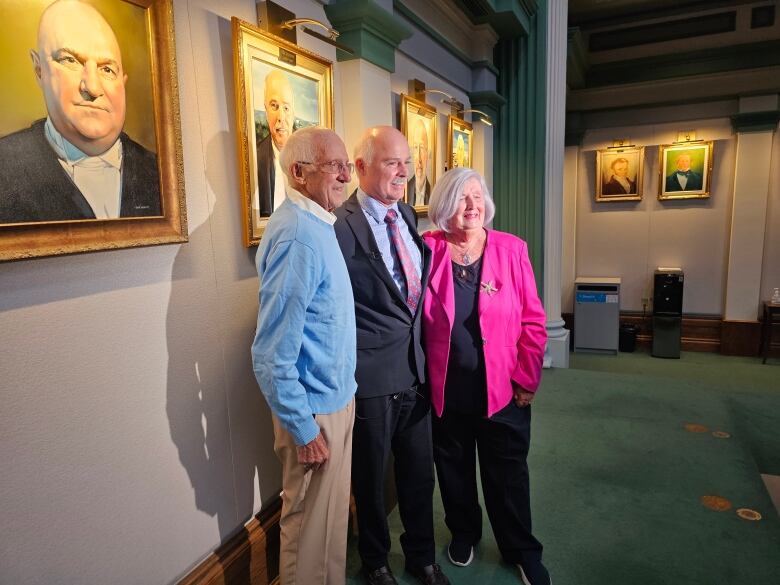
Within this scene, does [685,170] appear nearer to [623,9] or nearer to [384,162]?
[623,9]

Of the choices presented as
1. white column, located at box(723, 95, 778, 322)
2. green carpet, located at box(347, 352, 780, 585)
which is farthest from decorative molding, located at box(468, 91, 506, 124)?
white column, located at box(723, 95, 778, 322)

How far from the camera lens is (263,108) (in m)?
1.98

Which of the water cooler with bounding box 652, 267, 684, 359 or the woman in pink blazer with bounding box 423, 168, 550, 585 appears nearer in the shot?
the woman in pink blazer with bounding box 423, 168, 550, 585

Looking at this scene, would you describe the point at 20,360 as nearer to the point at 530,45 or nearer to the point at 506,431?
the point at 506,431

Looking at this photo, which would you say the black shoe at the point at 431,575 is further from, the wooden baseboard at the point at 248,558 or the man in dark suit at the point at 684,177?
the man in dark suit at the point at 684,177

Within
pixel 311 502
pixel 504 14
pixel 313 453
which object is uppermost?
pixel 504 14

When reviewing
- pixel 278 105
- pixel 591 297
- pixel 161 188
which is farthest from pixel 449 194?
pixel 591 297

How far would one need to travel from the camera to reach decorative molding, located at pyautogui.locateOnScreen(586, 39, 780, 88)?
22.3 ft

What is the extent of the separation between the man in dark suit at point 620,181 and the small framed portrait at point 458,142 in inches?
166

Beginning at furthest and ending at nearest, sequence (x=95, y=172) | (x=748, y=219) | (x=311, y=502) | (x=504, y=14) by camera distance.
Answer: (x=748, y=219)
(x=504, y=14)
(x=311, y=502)
(x=95, y=172)

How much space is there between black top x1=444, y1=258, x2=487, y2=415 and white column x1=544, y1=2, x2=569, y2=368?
3.26 meters

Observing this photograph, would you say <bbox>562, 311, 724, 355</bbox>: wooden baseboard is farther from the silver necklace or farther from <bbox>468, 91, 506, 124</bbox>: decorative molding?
the silver necklace

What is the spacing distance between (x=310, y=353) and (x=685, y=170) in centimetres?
755

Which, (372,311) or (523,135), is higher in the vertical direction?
(523,135)
